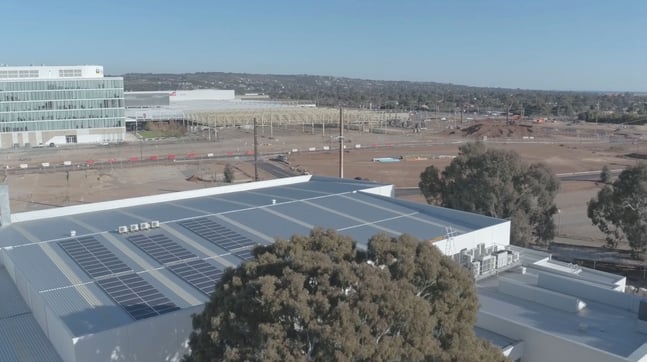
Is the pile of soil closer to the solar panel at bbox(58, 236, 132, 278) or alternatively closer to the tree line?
the solar panel at bbox(58, 236, 132, 278)

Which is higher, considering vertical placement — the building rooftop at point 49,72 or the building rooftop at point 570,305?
the building rooftop at point 49,72

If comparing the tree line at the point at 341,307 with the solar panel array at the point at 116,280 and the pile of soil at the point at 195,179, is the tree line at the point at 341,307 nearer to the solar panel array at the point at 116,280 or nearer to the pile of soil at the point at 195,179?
the solar panel array at the point at 116,280

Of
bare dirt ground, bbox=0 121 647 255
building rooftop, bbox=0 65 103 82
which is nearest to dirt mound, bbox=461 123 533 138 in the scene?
bare dirt ground, bbox=0 121 647 255

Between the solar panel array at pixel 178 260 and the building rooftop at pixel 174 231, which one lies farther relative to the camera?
the solar panel array at pixel 178 260

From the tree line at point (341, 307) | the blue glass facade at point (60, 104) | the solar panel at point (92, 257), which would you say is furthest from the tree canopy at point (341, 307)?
the blue glass facade at point (60, 104)

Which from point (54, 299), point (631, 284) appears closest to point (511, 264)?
point (631, 284)

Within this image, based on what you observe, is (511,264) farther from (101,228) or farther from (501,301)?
(101,228)

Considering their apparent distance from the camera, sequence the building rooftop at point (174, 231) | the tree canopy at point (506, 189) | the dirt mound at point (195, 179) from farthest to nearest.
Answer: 1. the dirt mound at point (195, 179)
2. the tree canopy at point (506, 189)
3. the building rooftop at point (174, 231)
